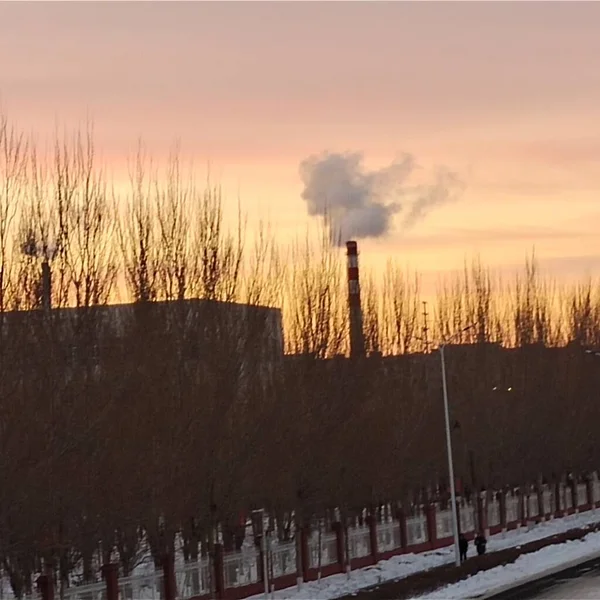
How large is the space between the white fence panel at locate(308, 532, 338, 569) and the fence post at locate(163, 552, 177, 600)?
768 centimetres

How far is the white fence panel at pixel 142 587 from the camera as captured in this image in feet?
87.4

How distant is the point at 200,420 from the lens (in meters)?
28.0

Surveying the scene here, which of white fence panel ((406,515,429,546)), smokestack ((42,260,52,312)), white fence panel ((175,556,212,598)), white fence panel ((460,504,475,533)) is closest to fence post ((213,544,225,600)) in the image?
white fence panel ((175,556,212,598))

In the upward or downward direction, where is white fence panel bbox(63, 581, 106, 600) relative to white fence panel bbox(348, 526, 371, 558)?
upward

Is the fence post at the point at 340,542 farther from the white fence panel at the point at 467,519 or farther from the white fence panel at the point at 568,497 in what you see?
the white fence panel at the point at 568,497

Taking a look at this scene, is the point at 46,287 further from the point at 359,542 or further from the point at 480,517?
the point at 480,517

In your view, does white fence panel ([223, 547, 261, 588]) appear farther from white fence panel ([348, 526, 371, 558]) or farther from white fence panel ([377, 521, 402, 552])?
white fence panel ([377, 521, 402, 552])

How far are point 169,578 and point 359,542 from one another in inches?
463

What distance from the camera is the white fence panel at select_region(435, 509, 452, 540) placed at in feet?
146

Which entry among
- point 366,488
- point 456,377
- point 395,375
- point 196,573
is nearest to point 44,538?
point 196,573

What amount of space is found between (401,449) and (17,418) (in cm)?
2124

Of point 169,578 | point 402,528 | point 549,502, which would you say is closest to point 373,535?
point 402,528

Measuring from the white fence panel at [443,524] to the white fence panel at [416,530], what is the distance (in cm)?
106

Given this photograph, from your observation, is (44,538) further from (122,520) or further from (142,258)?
(142,258)
